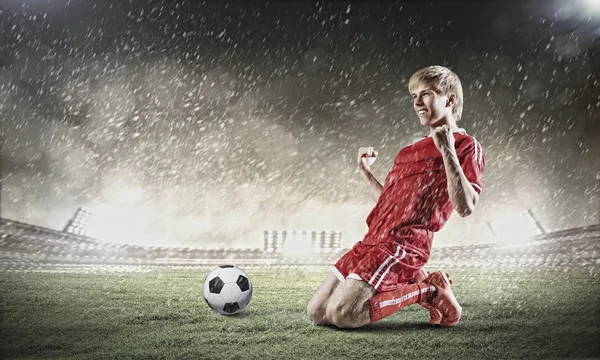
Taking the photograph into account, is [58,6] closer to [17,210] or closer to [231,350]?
A: [231,350]

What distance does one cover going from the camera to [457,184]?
68.1 inches

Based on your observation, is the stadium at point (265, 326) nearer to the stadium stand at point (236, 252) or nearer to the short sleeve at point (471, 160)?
the short sleeve at point (471, 160)

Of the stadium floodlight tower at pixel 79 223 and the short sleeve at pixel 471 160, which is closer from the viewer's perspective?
the short sleeve at pixel 471 160

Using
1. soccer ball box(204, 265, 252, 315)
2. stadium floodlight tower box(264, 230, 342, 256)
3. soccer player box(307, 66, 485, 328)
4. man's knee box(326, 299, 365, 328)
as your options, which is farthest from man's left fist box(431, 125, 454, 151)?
stadium floodlight tower box(264, 230, 342, 256)

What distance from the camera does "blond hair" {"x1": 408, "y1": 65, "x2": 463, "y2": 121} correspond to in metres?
2.09

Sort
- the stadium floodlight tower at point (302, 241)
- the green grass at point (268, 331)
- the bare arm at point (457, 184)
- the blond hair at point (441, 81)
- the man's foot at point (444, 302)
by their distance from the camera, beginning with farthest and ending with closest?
1. the stadium floodlight tower at point (302, 241)
2. the blond hair at point (441, 81)
3. the man's foot at point (444, 302)
4. the bare arm at point (457, 184)
5. the green grass at point (268, 331)

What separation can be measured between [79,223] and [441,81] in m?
10.3

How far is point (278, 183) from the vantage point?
8.73m

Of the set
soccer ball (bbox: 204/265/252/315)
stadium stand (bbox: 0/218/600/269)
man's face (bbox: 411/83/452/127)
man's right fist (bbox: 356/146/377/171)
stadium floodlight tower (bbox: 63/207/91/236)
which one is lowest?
soccer ball (bbox: 204/265/252/315)

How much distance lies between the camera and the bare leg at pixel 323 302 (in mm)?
1993

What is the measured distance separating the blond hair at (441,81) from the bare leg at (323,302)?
1.02 m

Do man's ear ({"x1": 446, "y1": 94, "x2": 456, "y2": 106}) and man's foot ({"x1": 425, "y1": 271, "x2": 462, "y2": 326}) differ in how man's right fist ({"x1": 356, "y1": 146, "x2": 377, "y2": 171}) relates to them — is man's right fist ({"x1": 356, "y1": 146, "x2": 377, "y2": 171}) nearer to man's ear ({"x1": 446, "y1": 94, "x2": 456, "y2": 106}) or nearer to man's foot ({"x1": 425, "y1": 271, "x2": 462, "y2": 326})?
man's ear ({"x1": 446, "y1": 94, "x2": 456, "y2": 106})

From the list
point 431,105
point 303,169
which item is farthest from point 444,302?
point 303,169

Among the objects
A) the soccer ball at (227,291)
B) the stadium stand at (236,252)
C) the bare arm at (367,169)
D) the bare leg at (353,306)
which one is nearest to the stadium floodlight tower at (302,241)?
the stadium stand at (236,252)
